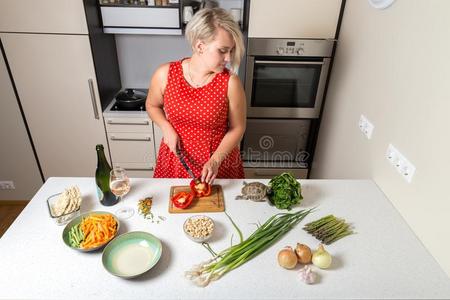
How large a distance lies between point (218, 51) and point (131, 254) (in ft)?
2.79

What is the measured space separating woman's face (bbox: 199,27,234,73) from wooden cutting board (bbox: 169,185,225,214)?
21.3 inches

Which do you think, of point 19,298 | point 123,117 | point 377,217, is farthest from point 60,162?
point 377,217

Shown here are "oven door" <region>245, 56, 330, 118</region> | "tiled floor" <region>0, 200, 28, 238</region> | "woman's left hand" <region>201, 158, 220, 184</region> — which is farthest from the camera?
"tiled floor" <region>0, 200, 28, 238</region>

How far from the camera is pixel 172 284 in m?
0.90

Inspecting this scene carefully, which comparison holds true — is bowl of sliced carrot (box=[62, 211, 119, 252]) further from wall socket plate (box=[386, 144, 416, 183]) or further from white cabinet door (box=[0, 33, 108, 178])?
white cabinet door (box=[0, 33, 108, 178])

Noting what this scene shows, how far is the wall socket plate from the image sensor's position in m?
1.15

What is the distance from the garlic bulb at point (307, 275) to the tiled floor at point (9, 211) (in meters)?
2.40

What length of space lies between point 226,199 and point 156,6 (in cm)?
157

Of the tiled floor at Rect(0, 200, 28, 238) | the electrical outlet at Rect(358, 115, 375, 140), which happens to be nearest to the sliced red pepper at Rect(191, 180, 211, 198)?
the electrical outlet at Rect(358, 115, 375, 140)

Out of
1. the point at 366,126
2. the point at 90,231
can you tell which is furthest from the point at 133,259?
the point at 366,126

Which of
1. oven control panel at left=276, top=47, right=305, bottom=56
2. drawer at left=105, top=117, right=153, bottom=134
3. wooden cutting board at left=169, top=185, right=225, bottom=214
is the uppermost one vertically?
A: oven control panel at left=276, top=47, right=305, bottom=56

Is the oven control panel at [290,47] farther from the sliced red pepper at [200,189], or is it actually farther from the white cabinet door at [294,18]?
the sliced red pepper at [200,189]

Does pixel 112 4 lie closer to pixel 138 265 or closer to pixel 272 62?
pixel 272 62

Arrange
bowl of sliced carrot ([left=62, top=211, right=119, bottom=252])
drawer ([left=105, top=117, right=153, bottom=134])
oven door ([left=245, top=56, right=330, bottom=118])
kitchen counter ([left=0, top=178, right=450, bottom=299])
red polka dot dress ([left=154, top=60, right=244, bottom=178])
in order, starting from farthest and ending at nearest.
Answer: drawer ([left=105, top=117, right=153, bottom=134]) < oven door ([left=245, top=56, right=330, bottom=118]) < red polka dot dress ([left=154, top=60, right=244, bottom=178]) < bowl of sliced carrot ([left=62, top=211, right=119, bottom=252]) < kitchen counter ([left=0, top=178, right=450, bottom=299])
